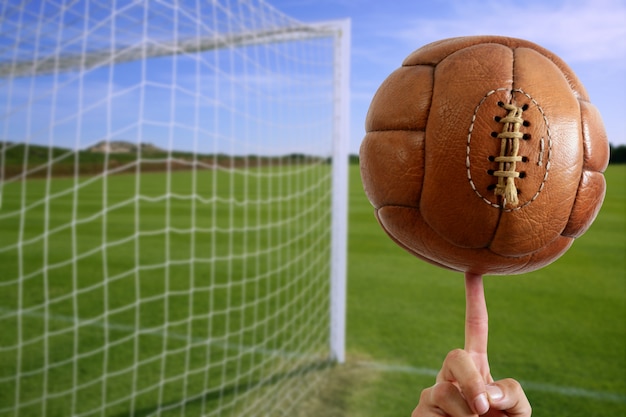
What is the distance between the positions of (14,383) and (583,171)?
3647mm

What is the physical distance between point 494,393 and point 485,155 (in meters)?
0.39

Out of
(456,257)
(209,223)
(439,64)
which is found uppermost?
(439,64)

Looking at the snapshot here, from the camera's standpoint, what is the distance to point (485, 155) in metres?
0.81

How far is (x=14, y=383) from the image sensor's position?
3441mm

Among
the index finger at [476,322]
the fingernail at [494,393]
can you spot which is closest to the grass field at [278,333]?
the index finger at [476,322]

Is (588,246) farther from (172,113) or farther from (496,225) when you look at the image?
(496,225)

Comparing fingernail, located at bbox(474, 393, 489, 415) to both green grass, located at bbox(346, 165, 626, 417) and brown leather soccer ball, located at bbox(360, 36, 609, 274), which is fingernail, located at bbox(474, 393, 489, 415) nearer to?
brown leather soccer ball, located at bbox(360, 36, 609, 274)

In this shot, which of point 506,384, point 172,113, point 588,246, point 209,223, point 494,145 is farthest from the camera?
point 209,223

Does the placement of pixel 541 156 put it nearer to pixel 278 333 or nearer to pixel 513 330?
pixel 278 333

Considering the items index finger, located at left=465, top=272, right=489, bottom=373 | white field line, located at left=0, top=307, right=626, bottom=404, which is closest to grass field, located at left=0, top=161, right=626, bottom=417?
white field line, located at left=0, top=307, right=626, bottom=404

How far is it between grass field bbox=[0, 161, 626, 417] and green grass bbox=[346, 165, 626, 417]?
15 mm

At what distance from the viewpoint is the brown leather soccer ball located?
817 millimetres

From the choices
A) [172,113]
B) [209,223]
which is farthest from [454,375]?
[209,223]

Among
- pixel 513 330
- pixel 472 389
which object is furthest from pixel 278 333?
pixel 472 389
